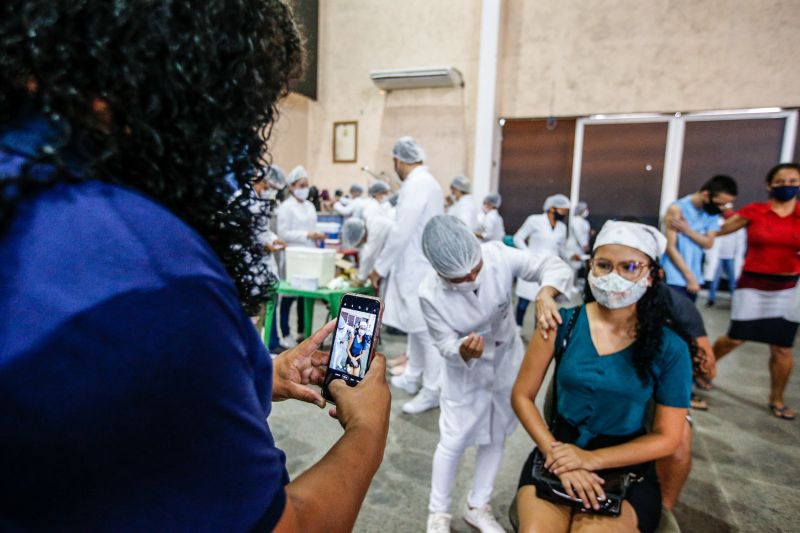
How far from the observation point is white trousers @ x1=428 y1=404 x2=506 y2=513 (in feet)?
A: 6.63

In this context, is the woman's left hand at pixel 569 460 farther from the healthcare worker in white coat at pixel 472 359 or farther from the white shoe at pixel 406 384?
the white shoe at pixel 406 384

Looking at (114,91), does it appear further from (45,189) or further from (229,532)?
(229,532)

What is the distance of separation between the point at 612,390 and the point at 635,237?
21.1 inches

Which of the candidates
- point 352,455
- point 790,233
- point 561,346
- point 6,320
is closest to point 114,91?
point 6,320

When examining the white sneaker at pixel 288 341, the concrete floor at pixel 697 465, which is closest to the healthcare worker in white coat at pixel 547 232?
the concrete floor at pixel 697 465

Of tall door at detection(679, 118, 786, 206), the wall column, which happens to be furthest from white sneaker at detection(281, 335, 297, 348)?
tall door at detection(679, 118, 786, 206)

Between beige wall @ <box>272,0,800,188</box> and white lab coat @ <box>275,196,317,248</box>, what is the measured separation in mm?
2555

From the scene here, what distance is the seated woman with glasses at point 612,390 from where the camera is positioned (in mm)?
1461

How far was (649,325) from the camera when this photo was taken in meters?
1.60

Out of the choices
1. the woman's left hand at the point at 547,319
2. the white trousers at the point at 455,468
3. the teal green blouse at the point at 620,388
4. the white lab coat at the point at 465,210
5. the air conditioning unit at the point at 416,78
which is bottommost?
the white trousers at the point at 455,468

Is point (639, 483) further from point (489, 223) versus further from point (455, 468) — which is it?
point (489, 223)

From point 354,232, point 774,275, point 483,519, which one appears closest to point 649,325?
point 483,519

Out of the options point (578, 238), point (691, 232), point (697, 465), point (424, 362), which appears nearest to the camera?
point (697, 465)

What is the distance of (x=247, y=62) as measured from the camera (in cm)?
50
